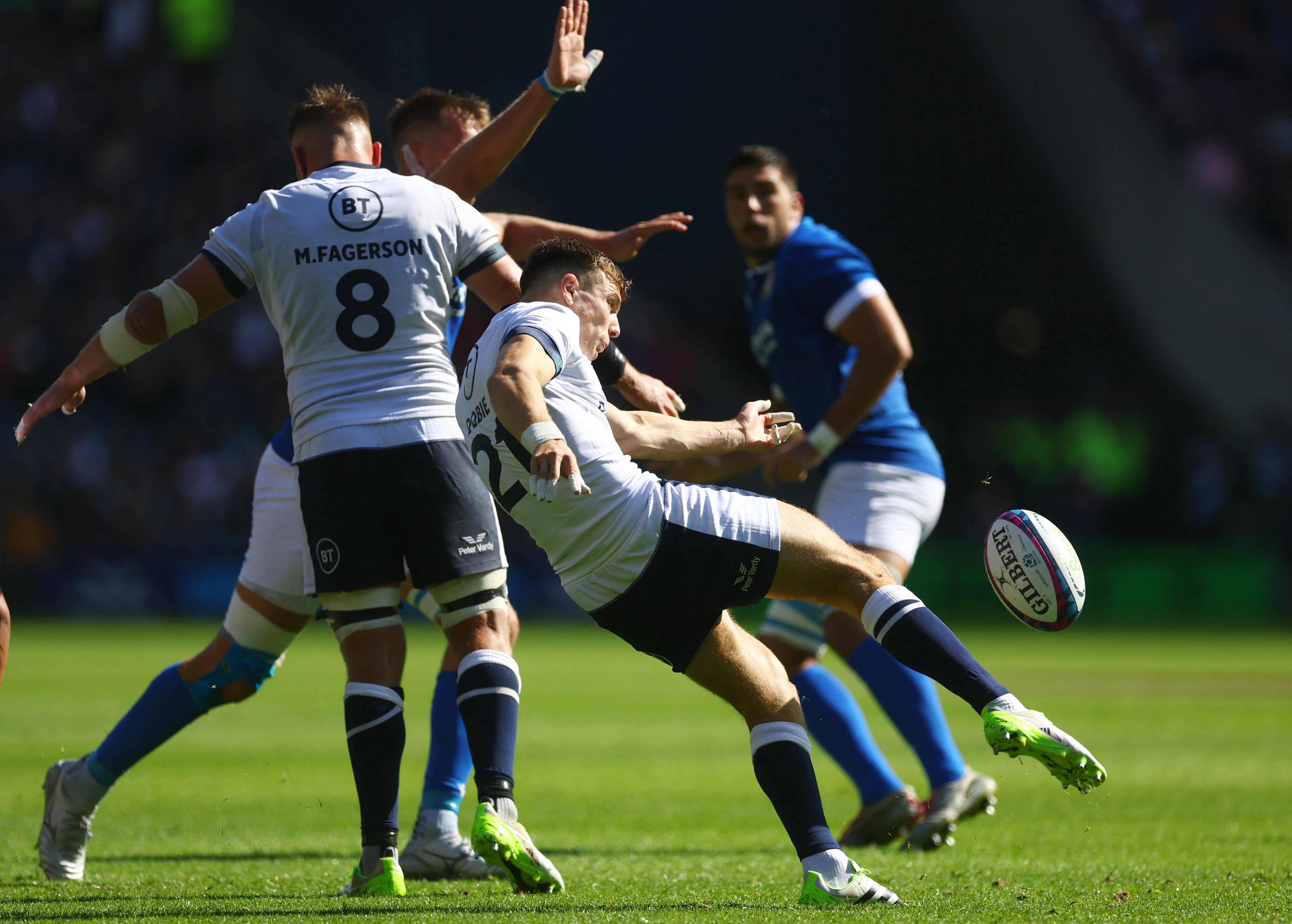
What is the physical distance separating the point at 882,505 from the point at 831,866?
7.77ft

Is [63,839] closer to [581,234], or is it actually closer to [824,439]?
[581,234]

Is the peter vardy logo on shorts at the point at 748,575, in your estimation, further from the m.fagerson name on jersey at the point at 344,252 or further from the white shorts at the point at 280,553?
the white shorts at the point at 280,553

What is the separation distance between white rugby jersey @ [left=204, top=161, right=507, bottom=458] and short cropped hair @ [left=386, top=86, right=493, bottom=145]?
3.77 ft

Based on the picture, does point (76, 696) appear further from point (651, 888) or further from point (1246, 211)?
point (1246, 211)

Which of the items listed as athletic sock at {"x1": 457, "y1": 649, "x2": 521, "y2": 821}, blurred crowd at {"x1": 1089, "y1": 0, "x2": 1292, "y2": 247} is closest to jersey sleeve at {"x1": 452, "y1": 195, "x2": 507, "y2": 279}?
athletic sock at {"x1": 457, "y1": 649, "x2": 521, "y2": 821}

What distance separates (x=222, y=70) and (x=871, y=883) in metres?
24.7

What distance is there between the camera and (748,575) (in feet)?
12.8

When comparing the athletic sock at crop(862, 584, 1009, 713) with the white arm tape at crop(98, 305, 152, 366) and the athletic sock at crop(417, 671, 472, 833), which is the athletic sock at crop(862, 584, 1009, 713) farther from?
the white arm tape at crop(98, 305, 152, 366)

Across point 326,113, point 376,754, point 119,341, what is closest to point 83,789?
point 376,754

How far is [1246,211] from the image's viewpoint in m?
22.5

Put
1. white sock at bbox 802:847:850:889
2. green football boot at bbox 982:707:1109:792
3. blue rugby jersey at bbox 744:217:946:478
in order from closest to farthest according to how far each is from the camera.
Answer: green football boot at bbox 982:707:1109:792 → white sock at bbox 802:847:850:889 → blue rugby jersey at bbox 744:217:946:478

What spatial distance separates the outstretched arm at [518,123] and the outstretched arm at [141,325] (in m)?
0.97

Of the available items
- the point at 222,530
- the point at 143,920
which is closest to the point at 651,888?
the point at 143,920

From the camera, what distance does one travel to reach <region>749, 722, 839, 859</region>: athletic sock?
3.93 metres
